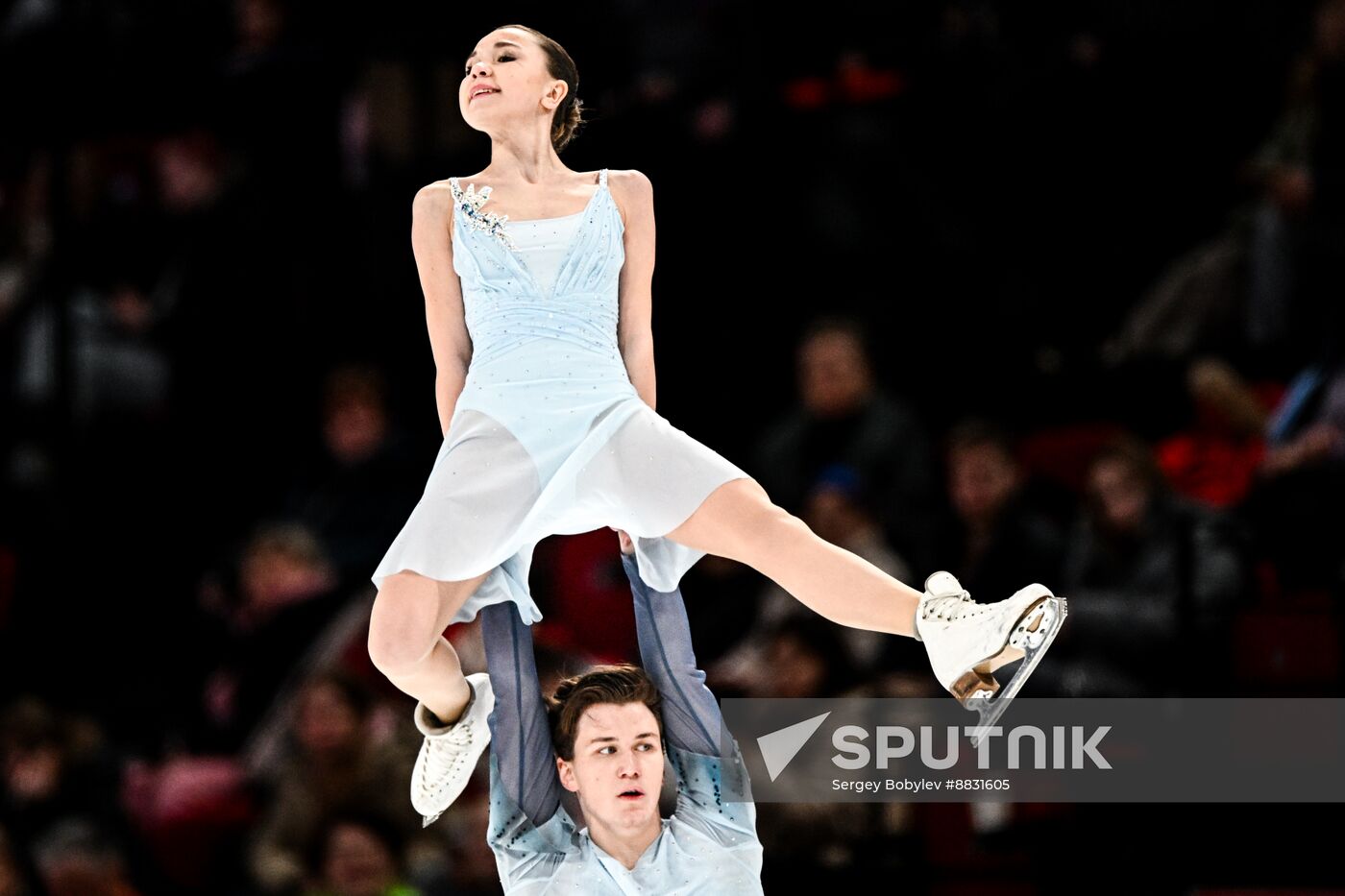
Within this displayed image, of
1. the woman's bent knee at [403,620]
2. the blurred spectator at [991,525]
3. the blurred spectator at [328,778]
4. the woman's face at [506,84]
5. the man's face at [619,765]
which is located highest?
the blurred spectator at [991,525]

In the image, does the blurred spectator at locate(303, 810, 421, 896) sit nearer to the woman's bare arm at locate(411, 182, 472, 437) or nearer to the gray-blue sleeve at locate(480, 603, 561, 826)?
the gray-blue sleeve at locate(480, 603, 561, 826)

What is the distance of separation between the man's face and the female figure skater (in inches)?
8.7

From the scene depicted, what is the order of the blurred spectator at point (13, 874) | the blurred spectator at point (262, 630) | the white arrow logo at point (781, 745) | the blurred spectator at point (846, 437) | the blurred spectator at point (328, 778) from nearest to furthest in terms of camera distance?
1. the white arrow logo at point (781, 745)
2. the blurred spectator at point (13, 874)
3. the blurred spectator at point (328, 778)
4. the blurred spectator at point (846, 437)
5. the blurred spectator at point (262, 630)

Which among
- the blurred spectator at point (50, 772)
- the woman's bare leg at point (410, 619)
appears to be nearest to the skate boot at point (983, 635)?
the woman's bare leg at point (410, 619)

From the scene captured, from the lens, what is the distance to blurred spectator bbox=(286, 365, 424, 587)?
752 centimetres

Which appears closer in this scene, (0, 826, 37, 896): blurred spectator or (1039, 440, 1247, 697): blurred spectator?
(1039, 440, 1247, 697): blurred spectator

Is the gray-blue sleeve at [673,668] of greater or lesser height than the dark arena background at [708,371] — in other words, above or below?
below

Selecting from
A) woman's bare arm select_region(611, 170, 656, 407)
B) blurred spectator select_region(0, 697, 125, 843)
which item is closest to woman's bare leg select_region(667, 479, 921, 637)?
woman's bare arm select_region(611, 170, 656, 407)

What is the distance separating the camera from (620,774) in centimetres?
441

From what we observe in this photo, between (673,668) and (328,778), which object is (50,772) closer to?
(328,778)

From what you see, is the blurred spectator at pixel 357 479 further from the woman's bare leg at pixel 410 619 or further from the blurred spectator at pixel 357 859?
the woman's bare leg at pixel 410 619

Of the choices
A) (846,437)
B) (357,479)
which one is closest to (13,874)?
(357,479)

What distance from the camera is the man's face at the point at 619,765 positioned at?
4406 mm

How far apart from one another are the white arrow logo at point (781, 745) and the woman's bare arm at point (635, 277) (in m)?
1.14
